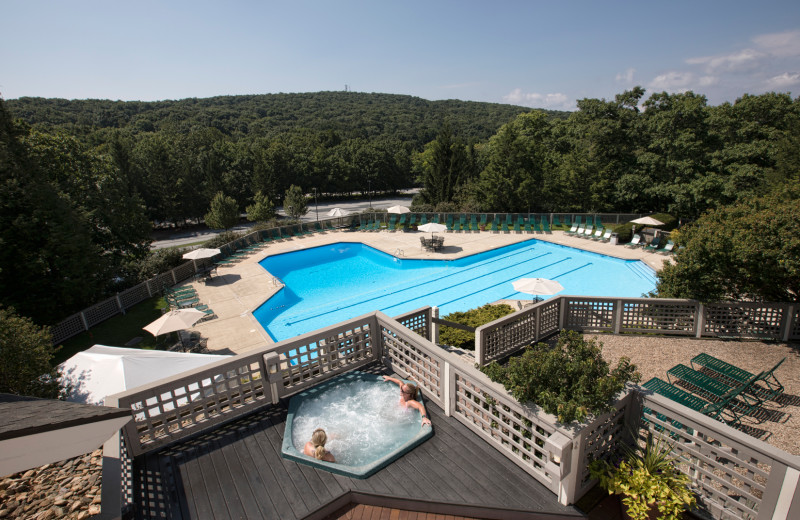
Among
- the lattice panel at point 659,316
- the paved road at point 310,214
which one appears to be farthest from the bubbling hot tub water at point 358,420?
the paved road at point 310,214

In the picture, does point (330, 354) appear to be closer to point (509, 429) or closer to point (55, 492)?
point (509, 429)

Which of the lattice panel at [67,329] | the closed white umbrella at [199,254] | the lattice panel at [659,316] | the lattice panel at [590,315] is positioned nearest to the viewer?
the lattice panel at [659,316]

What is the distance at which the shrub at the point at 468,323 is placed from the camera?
27.9 ft

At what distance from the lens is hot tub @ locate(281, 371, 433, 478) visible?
417 cm

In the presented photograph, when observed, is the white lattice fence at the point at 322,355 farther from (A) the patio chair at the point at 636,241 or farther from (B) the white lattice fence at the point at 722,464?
(A) the patio chair at the point at 636,241

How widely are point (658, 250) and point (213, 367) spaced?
18.9 meters

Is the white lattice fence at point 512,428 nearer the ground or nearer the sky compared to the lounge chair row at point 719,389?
nearer the sky

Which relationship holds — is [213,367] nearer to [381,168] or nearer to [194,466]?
[194,466]

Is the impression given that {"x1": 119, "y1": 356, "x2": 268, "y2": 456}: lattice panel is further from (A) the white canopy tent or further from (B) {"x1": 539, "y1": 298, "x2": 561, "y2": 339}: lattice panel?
(B) {"x1": 539, "y1": 298, "x2": 561, "y2": 339}: lattice panel

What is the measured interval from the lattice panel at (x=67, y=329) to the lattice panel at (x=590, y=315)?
13.7m

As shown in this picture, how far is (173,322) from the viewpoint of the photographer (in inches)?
401

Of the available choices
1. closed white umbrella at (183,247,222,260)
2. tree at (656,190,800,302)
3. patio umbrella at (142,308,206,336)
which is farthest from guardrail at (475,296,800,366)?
closed white umbrella at (183,247,222,260)

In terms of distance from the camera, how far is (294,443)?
441 centimetres

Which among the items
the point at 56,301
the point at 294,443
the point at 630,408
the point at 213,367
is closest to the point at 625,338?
the point at 630,408
